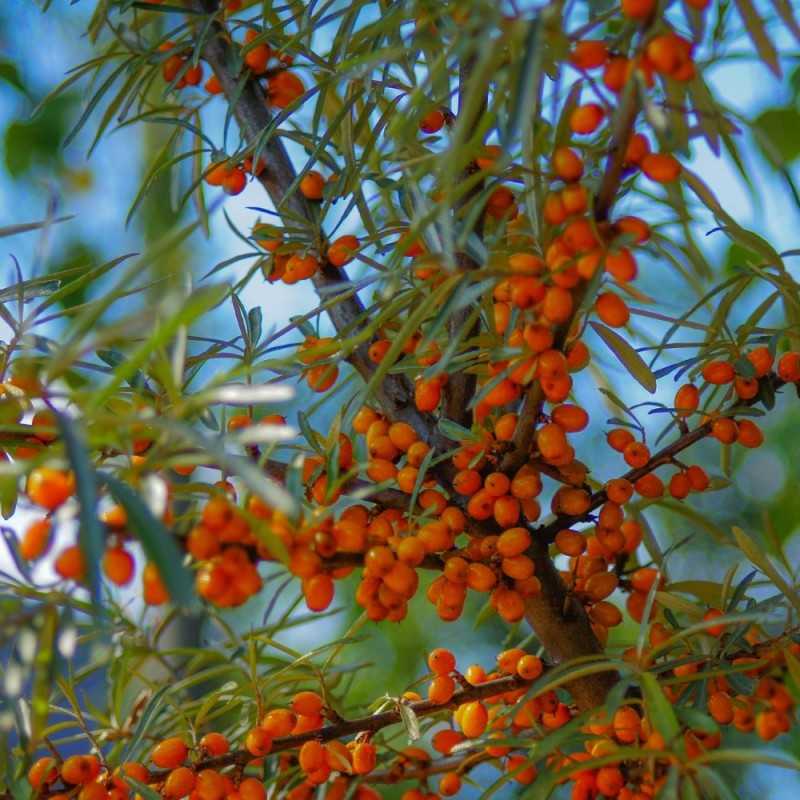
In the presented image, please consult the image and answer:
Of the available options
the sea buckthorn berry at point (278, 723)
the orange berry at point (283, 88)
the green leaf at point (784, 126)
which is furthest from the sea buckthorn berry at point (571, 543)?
the green leaf at point (784, 126)

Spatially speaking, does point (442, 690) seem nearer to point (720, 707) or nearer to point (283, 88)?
point (720, 707)

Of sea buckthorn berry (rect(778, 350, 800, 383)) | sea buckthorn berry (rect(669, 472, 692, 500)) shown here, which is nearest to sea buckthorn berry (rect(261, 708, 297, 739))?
sea buckthorn berry (rect(669, 472, 692, 500))

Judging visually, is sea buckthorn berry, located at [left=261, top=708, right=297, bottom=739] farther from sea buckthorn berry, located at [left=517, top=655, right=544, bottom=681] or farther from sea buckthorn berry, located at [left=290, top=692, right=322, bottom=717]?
sea buckthorn berry, located at [left=517, top=655, right=544, bottom=681]

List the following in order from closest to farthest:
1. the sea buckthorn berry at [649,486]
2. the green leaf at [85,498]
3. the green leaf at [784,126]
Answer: the green leaf at [85,498]
the sea buckthorn berry at [649,486]
the green leaf at [784,126]

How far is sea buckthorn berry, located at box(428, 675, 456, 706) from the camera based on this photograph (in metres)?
0.63

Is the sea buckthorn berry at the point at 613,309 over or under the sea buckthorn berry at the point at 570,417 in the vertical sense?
over

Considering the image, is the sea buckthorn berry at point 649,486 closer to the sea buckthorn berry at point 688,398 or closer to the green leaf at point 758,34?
the sea buckthorn berry at point 688,398

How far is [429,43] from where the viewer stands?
44 cm

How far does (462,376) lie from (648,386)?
125mm

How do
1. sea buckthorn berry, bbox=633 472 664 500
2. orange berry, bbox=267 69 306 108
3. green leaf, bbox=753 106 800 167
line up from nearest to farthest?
sea buckthorn berry, bbox=633 472 664 500 < orange berry, bbox=267 69 306 108 < green leaf, bbox=753 106 800 167

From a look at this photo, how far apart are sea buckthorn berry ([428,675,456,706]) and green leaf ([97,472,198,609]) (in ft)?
1.08

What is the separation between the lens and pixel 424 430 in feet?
2.17

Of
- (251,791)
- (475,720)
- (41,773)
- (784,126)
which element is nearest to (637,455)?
(475,720)

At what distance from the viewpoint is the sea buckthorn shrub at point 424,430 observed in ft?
1.28
